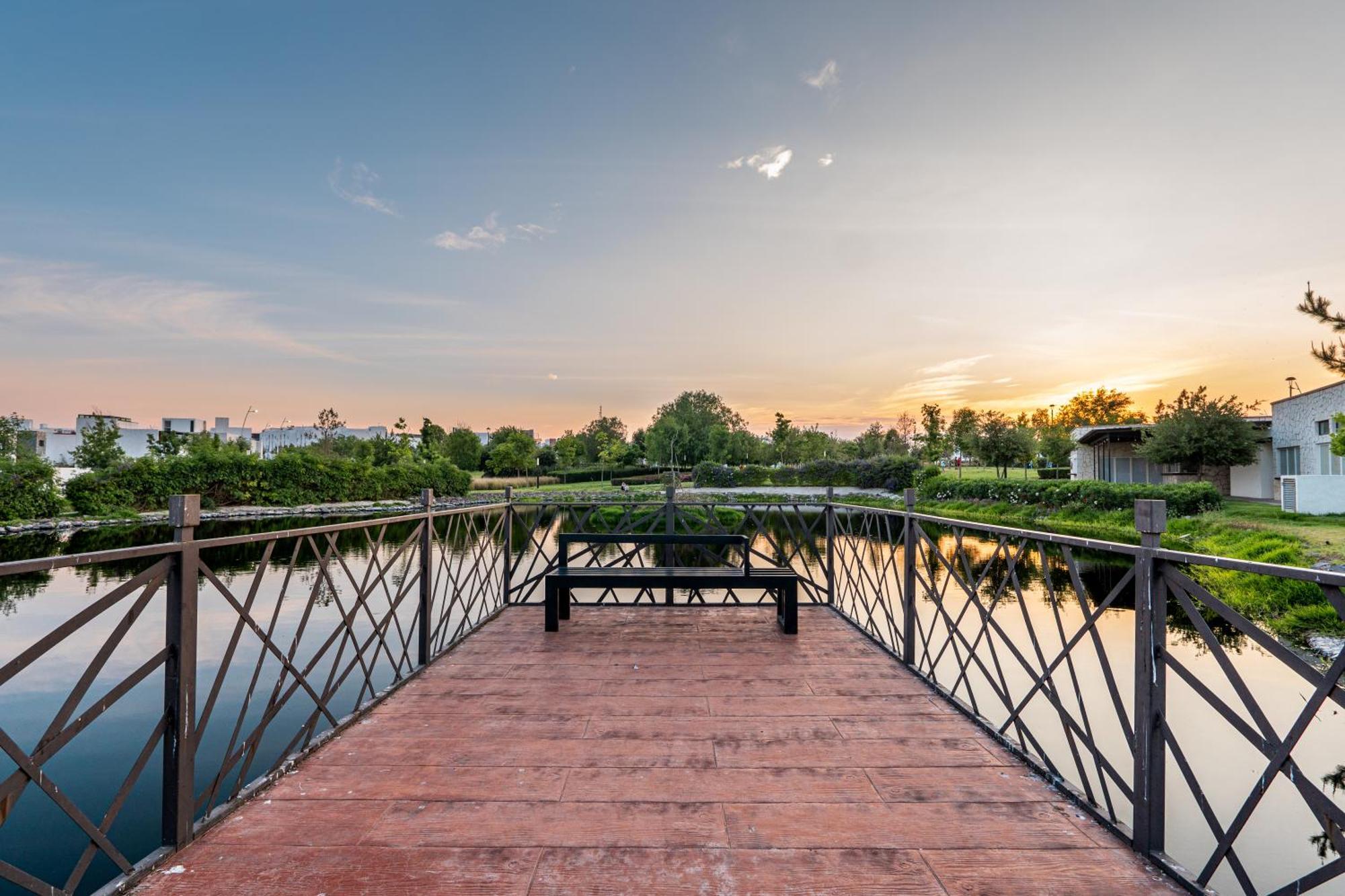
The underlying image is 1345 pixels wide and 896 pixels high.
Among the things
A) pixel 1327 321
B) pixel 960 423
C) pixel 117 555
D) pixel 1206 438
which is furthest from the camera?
pixel 960 423

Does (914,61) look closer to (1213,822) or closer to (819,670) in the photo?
(819,670)

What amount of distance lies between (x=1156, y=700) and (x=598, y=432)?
54012 mm

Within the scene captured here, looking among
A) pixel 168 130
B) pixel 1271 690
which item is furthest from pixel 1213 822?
pixel 168 130

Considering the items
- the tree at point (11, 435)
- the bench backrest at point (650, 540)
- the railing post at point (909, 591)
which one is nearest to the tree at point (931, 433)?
the bench backrest at point (650, 540)

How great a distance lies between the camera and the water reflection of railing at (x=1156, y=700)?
147 cm

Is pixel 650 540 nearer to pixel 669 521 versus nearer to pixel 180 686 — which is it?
pixel 669 521

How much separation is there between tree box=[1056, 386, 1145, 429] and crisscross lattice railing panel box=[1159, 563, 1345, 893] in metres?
49.5

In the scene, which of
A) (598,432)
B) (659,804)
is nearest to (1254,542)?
(659,804)

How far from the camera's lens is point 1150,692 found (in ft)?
5.67

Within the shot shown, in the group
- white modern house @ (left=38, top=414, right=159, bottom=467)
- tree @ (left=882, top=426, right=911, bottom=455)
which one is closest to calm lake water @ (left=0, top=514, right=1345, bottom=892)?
white modern house @ (left=38, top=414, right=159, bottom=467)


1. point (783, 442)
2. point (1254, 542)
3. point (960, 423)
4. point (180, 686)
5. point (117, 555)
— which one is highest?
point (960, 423)

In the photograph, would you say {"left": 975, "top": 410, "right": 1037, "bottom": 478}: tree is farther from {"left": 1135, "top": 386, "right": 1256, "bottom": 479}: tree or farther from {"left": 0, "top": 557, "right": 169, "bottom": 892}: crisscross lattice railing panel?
{"left": 0, "top": 557, "right": 169, "bottom": 892}: crisscross lattice railing panel

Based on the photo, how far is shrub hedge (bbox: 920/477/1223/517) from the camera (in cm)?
1502

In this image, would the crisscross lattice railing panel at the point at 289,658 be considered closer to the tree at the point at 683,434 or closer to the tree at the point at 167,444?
the tree at the point at 167,444
